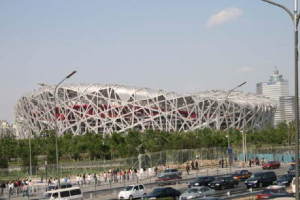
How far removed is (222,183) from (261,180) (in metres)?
3.12

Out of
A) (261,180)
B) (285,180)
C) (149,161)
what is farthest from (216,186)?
(149,161)

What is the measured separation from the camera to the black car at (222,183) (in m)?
44.0

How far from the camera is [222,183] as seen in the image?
44.3 m

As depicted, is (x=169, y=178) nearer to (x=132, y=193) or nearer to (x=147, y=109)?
(x=132, y=193)

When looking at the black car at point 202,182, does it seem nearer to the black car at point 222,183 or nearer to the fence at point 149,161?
the black car at point 222,183

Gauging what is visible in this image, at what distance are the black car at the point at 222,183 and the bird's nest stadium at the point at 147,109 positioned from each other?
8586 centimetres

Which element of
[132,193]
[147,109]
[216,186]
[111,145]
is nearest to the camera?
[132,193]

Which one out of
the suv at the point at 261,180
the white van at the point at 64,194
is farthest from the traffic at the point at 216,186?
the white van at the point at 64,194

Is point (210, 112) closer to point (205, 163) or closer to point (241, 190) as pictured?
point (205, 163)

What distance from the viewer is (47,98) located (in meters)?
148

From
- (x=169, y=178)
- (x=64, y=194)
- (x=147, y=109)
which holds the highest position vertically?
(x=147, y=109)

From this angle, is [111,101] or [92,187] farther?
[111,101]

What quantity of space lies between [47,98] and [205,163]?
82210 mm

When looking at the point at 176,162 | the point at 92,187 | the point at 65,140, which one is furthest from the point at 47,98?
the point at 92,187
